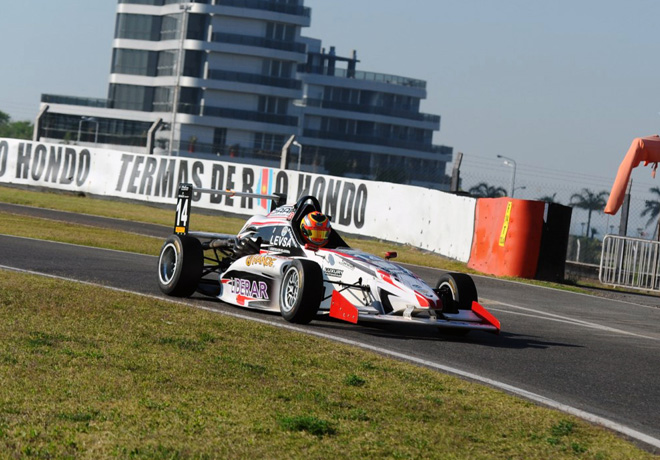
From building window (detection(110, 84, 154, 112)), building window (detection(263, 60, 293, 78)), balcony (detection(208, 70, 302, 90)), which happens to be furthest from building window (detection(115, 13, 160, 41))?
building window (detection(263, 60, 293, 78))

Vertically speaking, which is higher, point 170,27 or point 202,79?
point 170,27

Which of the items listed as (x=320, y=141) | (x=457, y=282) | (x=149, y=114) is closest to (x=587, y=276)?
(x=457, y=282)

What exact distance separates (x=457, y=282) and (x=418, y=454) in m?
5.59

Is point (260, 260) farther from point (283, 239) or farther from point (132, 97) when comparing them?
point (132, 97)

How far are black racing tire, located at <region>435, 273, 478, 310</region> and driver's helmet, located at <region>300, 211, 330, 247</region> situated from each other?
1.38 metres

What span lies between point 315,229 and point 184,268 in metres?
1.57

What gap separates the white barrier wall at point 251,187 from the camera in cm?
2234

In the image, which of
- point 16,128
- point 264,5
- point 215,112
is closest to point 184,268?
point 215,112

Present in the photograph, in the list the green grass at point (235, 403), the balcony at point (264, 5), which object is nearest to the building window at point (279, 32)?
the balcony at point (264, 5)

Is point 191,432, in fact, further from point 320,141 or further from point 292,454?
point 320,141

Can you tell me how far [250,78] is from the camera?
83.2 m

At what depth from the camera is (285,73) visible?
85.2 m

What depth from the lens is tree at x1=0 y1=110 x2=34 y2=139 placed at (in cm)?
13252

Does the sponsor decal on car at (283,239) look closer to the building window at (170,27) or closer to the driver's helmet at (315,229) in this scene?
the driver's helmet at (315,229)
